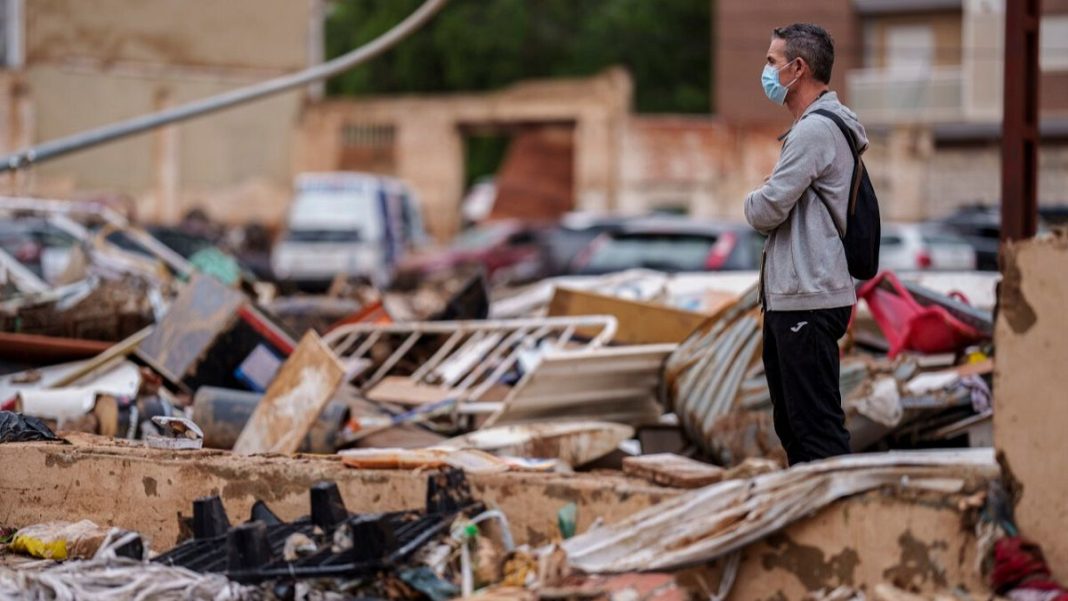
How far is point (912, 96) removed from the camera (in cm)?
3581

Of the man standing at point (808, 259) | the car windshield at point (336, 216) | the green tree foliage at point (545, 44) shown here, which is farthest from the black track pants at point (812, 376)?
the green tree foliage at point (545, 44)

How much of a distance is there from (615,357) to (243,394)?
199 cm

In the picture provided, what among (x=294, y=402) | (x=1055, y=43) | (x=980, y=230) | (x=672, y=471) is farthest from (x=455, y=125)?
(x=672, y=471)

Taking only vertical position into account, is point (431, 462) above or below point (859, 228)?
below

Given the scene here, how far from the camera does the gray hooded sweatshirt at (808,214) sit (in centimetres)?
482

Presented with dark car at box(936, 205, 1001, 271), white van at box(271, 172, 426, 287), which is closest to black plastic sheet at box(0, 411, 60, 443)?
dark car at box(936, 205, 1001, 271)

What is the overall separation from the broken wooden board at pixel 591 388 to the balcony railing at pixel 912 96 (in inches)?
1131

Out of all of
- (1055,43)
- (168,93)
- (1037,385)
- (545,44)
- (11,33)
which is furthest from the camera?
(545,44)

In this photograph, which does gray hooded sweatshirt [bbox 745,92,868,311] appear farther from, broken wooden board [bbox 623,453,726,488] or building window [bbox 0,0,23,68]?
building window [bbox 0,0,23,68]

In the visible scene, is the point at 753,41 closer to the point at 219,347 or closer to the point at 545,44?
the point at 545,44

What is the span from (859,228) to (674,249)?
10.2m

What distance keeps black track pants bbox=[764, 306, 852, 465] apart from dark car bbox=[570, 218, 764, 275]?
31.5ft

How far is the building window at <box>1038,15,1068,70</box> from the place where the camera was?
3366 cm

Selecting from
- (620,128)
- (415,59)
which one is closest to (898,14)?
(620,128)
